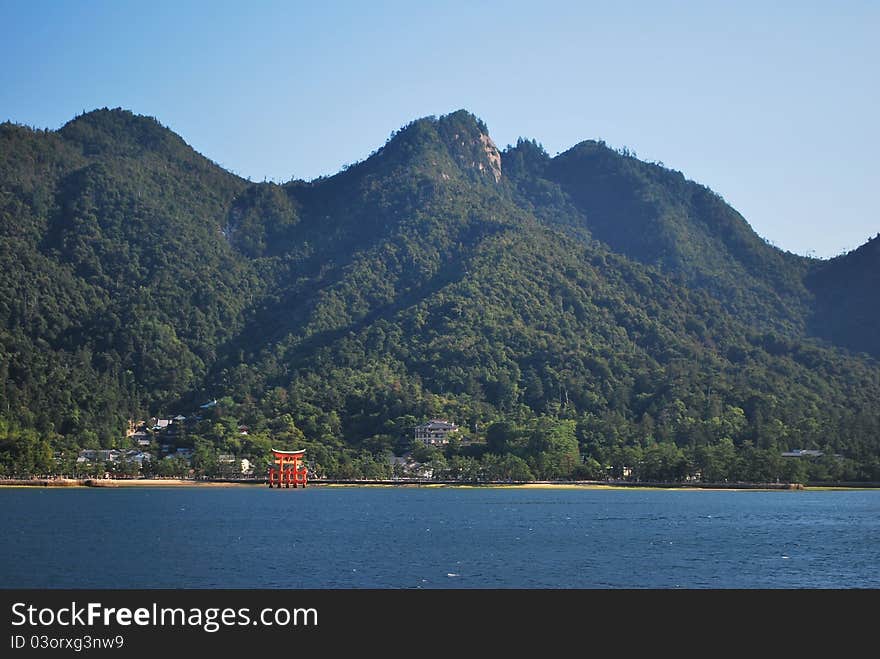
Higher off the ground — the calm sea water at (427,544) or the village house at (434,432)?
the village house at (434,432)

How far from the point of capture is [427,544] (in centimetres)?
7756

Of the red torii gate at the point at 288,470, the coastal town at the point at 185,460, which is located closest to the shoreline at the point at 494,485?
the coastal town at the point at 185,460

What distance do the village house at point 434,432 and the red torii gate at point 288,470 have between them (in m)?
21.9

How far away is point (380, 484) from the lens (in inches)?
6629

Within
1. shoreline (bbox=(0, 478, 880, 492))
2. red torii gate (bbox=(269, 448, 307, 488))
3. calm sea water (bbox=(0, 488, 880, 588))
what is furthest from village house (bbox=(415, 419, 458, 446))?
calm sea water (bbox=(0, 488, 880, 588))

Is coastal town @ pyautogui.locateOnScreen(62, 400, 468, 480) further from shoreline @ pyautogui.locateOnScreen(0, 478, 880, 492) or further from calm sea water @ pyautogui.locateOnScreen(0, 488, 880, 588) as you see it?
calm sea water @ pyautogui.locateOnScreen(0, 488, 880, 588)

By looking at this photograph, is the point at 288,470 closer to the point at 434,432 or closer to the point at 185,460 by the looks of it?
the point at 185,460

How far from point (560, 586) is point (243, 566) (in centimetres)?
1742

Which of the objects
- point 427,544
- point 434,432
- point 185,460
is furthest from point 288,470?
point 427,544

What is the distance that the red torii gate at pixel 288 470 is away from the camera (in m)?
166

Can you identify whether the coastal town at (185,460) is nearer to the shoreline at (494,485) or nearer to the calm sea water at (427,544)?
the shoreline at (494,485)

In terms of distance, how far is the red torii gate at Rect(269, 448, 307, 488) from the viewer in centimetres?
16588

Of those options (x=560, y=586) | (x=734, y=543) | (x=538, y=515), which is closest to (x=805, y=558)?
(x=734, y=543)
